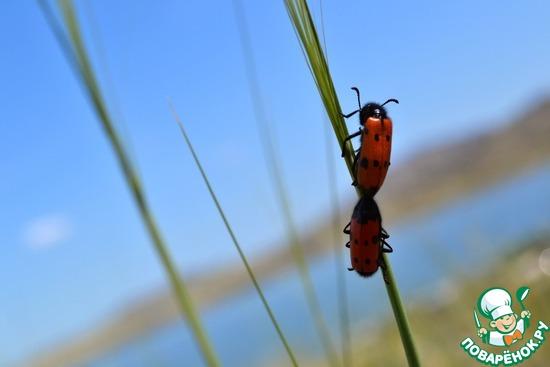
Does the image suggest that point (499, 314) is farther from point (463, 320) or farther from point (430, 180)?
point (430, 180)

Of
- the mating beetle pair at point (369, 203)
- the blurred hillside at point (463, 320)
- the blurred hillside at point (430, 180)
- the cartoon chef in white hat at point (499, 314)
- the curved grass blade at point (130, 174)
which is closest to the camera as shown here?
the curved grass blade at point (130, 174)

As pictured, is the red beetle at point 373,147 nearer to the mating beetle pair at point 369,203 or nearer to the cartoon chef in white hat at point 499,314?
the mating beetle pair at point 369,203

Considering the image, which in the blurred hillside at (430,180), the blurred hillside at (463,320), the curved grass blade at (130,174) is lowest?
the curved grass blade at (130,174)

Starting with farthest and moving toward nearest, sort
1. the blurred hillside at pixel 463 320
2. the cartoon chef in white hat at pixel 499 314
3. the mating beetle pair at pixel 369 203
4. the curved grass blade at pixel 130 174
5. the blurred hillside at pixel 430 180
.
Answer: the blurred hillside at pixel 430 180, the blurred hillside at pixel 463 320, the cartoon chef in white hat at pixel 499 314, the mating beetle pair at pixel 369 203, the curved grass blade at pixel 130 174

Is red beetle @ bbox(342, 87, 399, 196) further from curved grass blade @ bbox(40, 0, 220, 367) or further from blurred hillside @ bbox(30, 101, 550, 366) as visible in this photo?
blurred hillside @ bbox(30, 101, 550, 366)

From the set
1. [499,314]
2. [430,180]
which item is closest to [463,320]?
[499,314]

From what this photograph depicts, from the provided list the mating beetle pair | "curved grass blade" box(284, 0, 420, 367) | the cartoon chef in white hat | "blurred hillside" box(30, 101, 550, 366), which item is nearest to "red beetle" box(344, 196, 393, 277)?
the mating beetle pair

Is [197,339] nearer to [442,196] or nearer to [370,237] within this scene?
[370,237]

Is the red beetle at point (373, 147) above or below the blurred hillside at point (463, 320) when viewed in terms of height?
below

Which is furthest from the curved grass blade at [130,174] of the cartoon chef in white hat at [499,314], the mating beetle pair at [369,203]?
the cartoon chef in white hat at [499,314]

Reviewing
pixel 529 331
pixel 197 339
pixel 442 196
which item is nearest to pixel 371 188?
pixel 197 339
